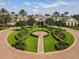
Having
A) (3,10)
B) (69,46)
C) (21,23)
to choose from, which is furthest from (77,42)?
(3,10)

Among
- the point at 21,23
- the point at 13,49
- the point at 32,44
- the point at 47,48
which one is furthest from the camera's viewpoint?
the point at 21,23

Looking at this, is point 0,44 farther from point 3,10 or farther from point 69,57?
point 3,10

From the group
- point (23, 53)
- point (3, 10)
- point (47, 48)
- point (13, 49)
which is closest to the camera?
point (23, 53)

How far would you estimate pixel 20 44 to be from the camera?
98.5 ft

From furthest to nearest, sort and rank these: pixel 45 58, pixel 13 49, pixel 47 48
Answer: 1. pixel 47 48
2. pixel 13 49
3. pixel 45 58

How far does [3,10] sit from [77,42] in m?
89.7

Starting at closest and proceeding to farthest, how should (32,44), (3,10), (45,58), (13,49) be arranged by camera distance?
1. (45,58)
2. (13,49)
3. (32,44)
4. (3,10)

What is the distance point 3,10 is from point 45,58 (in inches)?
3833

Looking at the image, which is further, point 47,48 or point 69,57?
point 47,48

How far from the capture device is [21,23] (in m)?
66.8

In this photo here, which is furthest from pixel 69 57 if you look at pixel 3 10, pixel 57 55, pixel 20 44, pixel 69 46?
pixel 3 10

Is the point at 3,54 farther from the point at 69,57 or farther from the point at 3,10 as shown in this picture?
the point at 3,10

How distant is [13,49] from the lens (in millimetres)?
28734

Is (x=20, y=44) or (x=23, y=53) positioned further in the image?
(x=20, y=44)
